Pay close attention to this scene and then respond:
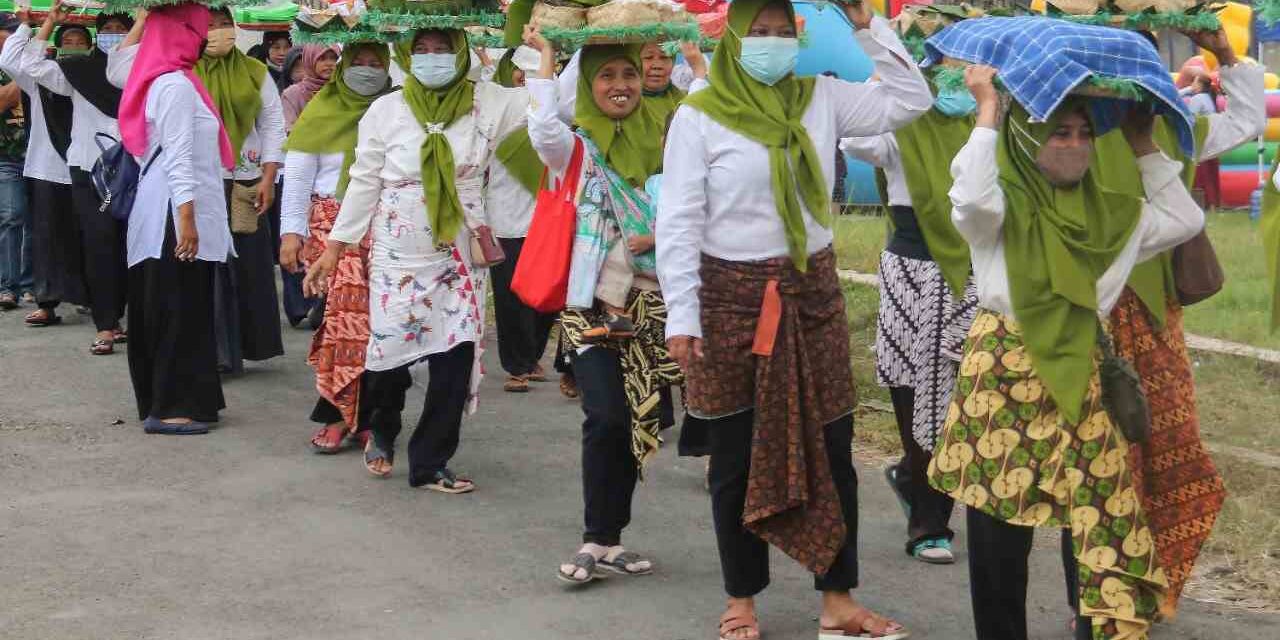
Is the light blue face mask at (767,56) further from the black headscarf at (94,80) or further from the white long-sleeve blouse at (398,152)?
the black headscarf at (94,80)

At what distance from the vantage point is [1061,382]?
4758 mm

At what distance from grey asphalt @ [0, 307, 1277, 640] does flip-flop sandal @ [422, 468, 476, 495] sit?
0.06 m

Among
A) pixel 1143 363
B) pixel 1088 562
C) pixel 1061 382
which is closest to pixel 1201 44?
pixel 1143 363

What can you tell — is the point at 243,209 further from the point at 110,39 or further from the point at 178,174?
the point at 178,174

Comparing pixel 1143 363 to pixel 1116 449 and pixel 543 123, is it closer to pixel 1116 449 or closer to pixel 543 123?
pixel 1116 449

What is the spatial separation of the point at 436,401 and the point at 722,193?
2.55m

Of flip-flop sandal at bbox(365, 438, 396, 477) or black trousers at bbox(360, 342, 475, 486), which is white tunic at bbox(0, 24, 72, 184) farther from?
black trousers at bbox(360, 342, 475, 486)

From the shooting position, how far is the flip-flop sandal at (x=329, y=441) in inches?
336

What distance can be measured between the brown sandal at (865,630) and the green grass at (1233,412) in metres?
1.31

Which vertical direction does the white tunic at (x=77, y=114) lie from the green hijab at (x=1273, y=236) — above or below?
above

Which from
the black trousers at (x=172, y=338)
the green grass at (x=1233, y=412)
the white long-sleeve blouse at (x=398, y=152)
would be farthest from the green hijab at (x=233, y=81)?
the green grass at (x=1233, y=412)

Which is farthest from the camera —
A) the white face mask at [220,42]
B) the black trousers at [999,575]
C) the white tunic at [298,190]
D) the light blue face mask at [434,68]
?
the white face mask at [220,42]

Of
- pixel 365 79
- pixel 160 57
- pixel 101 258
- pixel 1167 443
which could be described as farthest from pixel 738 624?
pixel 101 258

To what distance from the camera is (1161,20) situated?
5551mm
